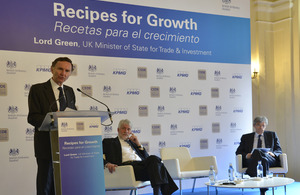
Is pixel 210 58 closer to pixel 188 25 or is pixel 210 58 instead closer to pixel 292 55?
pixel 188 25

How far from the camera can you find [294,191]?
22.7 ft

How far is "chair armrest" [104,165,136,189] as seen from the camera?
5.34 metres

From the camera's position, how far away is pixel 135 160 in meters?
5.76

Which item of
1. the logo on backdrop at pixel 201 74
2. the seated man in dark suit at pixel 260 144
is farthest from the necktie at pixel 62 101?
the logo on backdrop at pixel 201 74

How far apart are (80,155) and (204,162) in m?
3.45

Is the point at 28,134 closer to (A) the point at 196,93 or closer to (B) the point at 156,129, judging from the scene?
(B) the point at 156,129

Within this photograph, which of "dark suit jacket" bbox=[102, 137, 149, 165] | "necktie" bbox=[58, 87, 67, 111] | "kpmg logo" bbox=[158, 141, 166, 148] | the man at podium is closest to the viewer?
the man at podium

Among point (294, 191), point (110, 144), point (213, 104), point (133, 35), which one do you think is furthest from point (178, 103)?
point (294, 191)

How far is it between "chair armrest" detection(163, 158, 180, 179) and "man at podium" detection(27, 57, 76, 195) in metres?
2.48

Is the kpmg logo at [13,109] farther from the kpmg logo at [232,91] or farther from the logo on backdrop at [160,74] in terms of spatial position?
the kpmg logo at [232,91]

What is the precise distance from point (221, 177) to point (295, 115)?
2.10 m

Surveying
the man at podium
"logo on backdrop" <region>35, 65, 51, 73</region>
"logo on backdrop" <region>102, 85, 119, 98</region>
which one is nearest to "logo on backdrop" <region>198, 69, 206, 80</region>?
"logo on backdrop" <region>102, 85, 119, 98</region>

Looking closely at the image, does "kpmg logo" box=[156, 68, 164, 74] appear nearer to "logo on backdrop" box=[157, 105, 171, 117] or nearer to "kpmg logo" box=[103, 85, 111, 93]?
"logo on backdrop" box=[157, 105, 171, 117]

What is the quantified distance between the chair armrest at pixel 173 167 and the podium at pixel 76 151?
260cm
